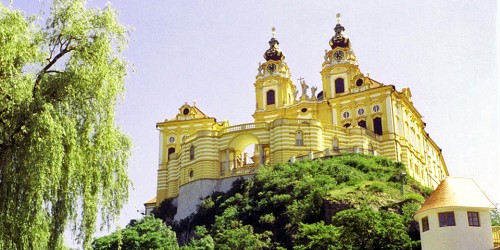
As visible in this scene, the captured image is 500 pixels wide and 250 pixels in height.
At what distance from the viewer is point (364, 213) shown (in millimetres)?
35500

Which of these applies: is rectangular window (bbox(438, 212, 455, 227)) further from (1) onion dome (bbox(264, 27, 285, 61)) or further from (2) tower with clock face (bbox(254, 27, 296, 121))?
(1) onion dome (bbox(264, 27, 285, 61))

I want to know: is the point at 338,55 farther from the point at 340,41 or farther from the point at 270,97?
the point at 270,97

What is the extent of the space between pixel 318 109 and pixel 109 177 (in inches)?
2120

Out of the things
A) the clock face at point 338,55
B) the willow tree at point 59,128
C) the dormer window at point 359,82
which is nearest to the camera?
the willow tree at point 59,128

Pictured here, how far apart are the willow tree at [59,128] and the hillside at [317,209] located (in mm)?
19196

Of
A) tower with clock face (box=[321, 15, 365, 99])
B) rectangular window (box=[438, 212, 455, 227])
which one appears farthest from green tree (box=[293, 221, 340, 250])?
tower with clock face (box=[321, 15, 365, 99])

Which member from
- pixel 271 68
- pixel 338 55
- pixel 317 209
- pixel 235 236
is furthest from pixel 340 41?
pixel 235 236

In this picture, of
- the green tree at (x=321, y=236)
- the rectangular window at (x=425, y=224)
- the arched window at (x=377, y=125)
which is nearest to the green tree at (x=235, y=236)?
the green tree at (x=321, y=236)

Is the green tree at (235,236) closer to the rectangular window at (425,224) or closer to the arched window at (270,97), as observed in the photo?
the rectangular window at (425,224)

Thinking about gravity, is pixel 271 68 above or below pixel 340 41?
below

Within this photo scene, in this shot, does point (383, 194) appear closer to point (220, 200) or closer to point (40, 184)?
point (220, 200)

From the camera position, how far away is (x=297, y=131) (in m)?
60.7

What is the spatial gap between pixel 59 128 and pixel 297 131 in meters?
44.1

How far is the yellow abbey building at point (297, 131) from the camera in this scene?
6059cm
